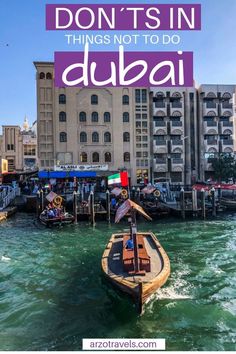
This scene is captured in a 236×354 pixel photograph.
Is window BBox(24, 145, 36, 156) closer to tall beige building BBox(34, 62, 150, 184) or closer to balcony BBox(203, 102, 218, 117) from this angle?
tall beige building BBox(34, 62, 150, 184)

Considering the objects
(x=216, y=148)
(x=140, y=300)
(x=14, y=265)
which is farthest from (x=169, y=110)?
(x=140, y=300)

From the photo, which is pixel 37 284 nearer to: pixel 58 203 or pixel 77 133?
pixel 58 203

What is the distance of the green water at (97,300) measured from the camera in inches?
377

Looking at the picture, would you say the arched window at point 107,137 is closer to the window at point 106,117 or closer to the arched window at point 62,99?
the window at point 106,117

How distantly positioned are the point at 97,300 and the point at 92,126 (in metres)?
41.5

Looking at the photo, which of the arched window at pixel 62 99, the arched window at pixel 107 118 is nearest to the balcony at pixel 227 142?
the arched window at pixel 107 118

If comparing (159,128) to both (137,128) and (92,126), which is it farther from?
(92,126)

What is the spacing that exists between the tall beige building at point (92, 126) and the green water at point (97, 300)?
30427 mm

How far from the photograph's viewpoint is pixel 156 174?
2105 inches

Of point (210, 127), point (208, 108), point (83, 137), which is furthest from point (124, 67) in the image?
point (208, 108)

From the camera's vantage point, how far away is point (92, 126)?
5175cm

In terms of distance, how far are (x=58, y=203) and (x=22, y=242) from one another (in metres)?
8.70

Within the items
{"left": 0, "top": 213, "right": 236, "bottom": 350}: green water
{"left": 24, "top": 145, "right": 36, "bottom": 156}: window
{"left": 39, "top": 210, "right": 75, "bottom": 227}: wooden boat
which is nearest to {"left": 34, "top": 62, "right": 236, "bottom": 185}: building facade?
{"left": 24, "top": 145, "right": 36, "bottom": 156}: window

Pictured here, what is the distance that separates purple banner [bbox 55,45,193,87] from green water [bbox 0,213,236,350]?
7191 millimetres
